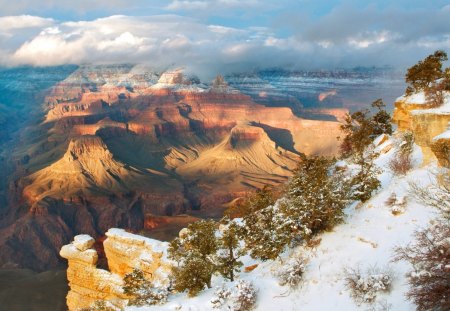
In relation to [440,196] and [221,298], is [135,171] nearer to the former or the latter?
→ [221,298]

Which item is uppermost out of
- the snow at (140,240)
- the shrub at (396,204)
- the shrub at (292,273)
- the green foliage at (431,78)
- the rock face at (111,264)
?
the green foliage at (431,78)

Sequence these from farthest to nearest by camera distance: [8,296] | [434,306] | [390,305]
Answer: [8,296], [390,305], [434,306]

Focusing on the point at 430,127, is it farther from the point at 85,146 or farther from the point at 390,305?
the point at 85,146

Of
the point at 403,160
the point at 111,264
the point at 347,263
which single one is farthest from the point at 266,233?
the point at 111,264

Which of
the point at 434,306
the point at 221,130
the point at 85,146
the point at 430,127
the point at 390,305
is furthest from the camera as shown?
the point at 221,130

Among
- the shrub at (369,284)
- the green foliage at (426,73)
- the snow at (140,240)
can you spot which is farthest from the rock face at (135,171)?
the shrub at (369,284)

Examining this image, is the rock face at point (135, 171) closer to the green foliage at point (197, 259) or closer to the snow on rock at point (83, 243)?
the snow on rock at point (83, 243)

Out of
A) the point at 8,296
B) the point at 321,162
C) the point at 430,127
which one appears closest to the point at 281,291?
the point at 321,162
